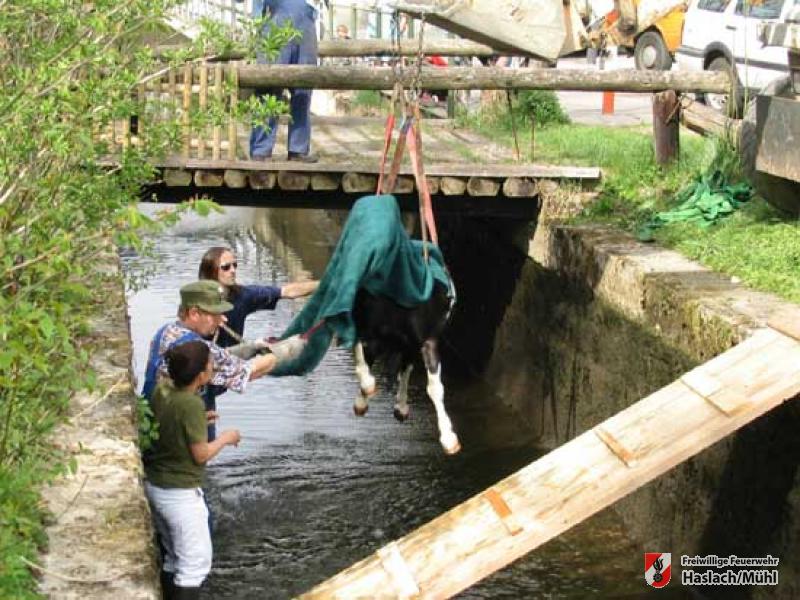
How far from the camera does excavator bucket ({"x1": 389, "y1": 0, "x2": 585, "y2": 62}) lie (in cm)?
1250

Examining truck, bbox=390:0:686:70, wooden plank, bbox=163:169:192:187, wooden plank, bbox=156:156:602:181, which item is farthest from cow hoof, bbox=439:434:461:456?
wooden plank, bbox=163:169:192:187

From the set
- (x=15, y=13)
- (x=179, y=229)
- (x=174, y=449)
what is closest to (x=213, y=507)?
(x=174, y=449)

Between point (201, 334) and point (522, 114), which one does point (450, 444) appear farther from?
point (522, 114)

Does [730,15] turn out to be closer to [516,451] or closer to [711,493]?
[516,451]

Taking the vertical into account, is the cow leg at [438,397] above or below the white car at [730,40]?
below

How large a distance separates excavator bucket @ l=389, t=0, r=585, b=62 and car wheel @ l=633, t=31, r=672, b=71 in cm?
1314

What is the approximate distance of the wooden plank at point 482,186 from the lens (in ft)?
42.8

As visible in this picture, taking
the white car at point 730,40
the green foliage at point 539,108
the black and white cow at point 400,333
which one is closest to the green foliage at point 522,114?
the green foliage at point 539,108

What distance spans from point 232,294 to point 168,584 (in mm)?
2189

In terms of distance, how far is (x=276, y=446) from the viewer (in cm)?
1281

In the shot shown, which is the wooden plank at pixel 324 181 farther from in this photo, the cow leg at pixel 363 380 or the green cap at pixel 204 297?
the green cap at pixel 204 297

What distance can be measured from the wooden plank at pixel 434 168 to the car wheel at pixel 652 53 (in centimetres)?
1332

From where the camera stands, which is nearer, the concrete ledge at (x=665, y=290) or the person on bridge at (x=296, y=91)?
the concrete ledge at (x=665, y=290)

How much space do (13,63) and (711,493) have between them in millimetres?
4541
